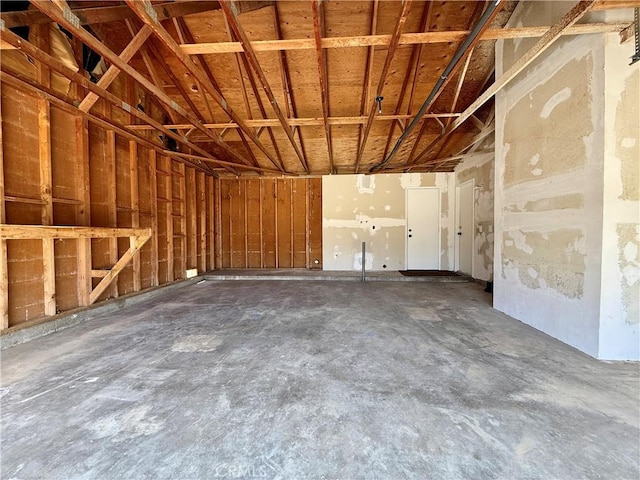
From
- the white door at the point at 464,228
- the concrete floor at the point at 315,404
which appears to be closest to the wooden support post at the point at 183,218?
the concrete floor at the point at 315,404

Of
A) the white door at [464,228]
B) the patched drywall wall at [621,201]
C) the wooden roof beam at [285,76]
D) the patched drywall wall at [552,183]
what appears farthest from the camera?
the white door at [464,228]

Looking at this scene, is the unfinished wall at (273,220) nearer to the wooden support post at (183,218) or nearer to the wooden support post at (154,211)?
the wooden support post at (183,218)

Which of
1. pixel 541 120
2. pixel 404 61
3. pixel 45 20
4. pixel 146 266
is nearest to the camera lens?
pixel 45 20

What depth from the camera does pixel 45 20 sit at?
2.53 meters

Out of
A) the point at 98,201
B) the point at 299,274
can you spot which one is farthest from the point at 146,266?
the point at 299,274

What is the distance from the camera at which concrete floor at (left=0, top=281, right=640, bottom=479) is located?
1.30 metres

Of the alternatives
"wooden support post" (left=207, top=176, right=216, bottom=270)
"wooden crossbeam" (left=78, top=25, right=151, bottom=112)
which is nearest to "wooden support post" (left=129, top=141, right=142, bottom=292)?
"wooden crossbeam" (left=78, top=25, right=151, bottom=112)

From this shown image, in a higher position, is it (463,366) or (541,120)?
(541,120)

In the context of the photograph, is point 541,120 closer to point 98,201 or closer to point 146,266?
point 98,201

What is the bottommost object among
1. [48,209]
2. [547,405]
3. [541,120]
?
[547,405]

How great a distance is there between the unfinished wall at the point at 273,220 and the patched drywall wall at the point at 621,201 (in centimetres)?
632

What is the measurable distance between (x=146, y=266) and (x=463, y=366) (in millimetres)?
5528

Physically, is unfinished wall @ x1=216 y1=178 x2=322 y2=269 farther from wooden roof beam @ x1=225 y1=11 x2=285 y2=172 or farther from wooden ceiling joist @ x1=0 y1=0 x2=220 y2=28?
wooden ceiling joist @ x1=0 y1=0 x2=220 y2=28

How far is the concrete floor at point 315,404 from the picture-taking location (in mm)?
1297
